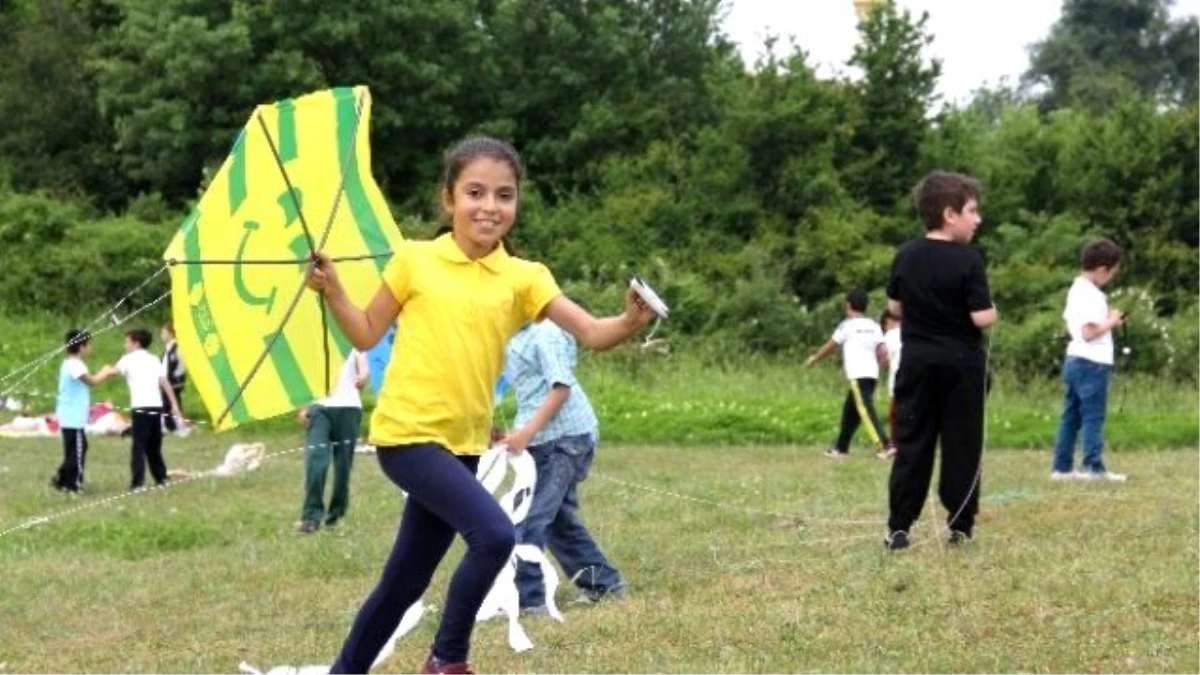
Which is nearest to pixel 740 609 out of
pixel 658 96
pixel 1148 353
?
pixel 1148 353

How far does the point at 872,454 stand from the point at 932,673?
12.5m

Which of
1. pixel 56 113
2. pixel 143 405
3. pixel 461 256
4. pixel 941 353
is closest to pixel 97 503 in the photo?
pixel 143 405

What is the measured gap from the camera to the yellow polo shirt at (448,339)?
5824mm

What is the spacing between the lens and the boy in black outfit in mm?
8812

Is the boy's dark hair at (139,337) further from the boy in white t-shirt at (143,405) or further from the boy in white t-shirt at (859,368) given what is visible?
the boy in white t-shirt at (859,368)

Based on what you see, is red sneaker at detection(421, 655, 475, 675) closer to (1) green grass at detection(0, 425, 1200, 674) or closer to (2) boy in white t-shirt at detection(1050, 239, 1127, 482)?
(1) green grass at detection(0, 425, 1200, 674)

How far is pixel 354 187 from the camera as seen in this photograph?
7.11 m

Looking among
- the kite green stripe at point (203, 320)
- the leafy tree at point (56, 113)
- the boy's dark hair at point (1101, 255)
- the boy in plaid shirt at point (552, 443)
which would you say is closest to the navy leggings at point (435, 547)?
the kite green stripe at point (203, 320)

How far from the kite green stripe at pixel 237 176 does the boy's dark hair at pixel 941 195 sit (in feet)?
11.1

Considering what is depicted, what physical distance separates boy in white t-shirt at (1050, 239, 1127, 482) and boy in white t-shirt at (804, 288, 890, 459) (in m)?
4.07

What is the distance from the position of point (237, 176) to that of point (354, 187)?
538mm

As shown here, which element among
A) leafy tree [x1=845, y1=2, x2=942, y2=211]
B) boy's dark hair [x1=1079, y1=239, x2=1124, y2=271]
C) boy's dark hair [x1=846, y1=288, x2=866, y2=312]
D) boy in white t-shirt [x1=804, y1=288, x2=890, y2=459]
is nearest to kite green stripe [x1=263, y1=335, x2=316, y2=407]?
boy's dark hair [x1=1079, y1=239, x2=1124, y2=271]

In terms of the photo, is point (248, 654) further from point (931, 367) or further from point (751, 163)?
point (751, 163)

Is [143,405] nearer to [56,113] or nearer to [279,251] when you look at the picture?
[279,251]
